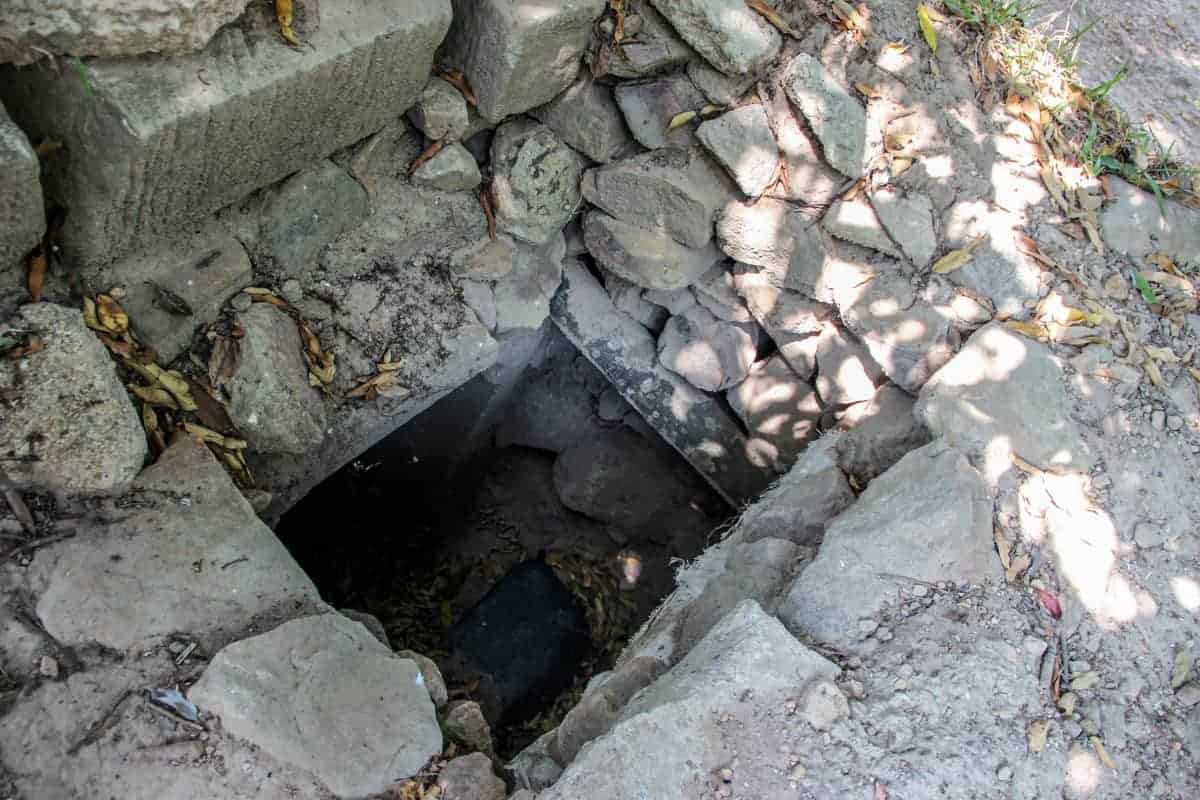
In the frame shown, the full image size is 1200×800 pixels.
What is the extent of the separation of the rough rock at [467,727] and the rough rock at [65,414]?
972 millimetres

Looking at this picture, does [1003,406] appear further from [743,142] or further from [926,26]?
[926,26]

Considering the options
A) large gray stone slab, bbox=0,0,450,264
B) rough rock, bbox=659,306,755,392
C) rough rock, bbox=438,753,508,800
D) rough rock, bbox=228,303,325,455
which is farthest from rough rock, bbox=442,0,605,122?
rough rock, bbox=438,753,508,800

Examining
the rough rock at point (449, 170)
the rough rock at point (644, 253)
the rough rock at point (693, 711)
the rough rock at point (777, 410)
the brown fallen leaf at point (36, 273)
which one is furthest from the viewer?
the rough rock at point (777, 410)

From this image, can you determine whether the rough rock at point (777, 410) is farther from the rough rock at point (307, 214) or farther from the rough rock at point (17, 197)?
the rough rock at point (17, 197)

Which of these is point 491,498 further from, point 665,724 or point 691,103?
point 665,724

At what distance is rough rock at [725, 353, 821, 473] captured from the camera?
3.29 m

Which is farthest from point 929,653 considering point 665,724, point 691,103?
point 691,103

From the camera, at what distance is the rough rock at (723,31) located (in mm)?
2684

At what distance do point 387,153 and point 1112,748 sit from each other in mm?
2522

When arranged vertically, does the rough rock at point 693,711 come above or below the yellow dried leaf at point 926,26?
below

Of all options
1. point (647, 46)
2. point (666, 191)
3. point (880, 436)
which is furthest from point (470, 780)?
point (647, 46)

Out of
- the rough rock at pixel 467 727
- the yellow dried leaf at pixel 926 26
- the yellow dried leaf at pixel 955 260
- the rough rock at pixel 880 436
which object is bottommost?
the rough rock at pixel 467 727

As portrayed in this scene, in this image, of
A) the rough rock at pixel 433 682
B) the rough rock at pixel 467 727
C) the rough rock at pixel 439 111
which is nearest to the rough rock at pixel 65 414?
the rough rock at pixel 433 682

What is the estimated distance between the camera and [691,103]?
9.46 ft
